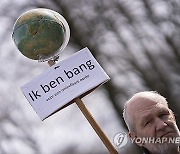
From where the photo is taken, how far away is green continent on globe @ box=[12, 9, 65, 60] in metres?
3.92

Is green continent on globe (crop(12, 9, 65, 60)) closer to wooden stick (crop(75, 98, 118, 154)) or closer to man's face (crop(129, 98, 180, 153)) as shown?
wooden stick (crop(75, 98, 118, 154))

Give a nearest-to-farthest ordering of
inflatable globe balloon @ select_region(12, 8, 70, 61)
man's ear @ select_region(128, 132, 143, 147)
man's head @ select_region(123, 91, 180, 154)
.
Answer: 1. man's head @ select_region(123, 91, 180, 154)
2. man's ear @ select_region(128, 132, 143, 147)
3. inflatable globe balloon @ select_region(12, 8, 70, 61)

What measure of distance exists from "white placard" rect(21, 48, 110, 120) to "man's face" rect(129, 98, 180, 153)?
26 centimetres

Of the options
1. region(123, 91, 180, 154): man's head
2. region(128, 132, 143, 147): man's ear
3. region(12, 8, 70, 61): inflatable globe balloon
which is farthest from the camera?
region(12, 8, 70, 61): inflatable globe balloon

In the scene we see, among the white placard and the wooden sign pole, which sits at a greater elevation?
the white placard

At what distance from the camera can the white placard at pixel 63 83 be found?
12.1ft

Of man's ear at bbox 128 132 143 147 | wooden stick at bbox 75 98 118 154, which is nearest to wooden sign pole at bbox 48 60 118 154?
wooden stick at bbox 75 98 118 154

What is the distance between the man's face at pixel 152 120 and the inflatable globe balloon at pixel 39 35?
60 centimetres

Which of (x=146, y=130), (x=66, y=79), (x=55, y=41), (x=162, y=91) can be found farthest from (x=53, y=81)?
(x=162, y=91)

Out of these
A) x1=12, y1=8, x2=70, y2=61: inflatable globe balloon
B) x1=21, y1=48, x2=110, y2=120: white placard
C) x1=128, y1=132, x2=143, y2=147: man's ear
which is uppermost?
x1=12, y1=8, x2=70, y2=61: inflatable globe balloon

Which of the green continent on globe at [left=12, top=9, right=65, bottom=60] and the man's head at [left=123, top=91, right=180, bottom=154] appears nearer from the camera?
the man's head at [left=123, top=91, right=180, bottom=154]

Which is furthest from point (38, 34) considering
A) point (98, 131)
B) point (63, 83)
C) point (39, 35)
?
point (98, 131)

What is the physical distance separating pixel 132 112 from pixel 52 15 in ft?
2.63

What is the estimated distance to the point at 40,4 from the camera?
1059cm
